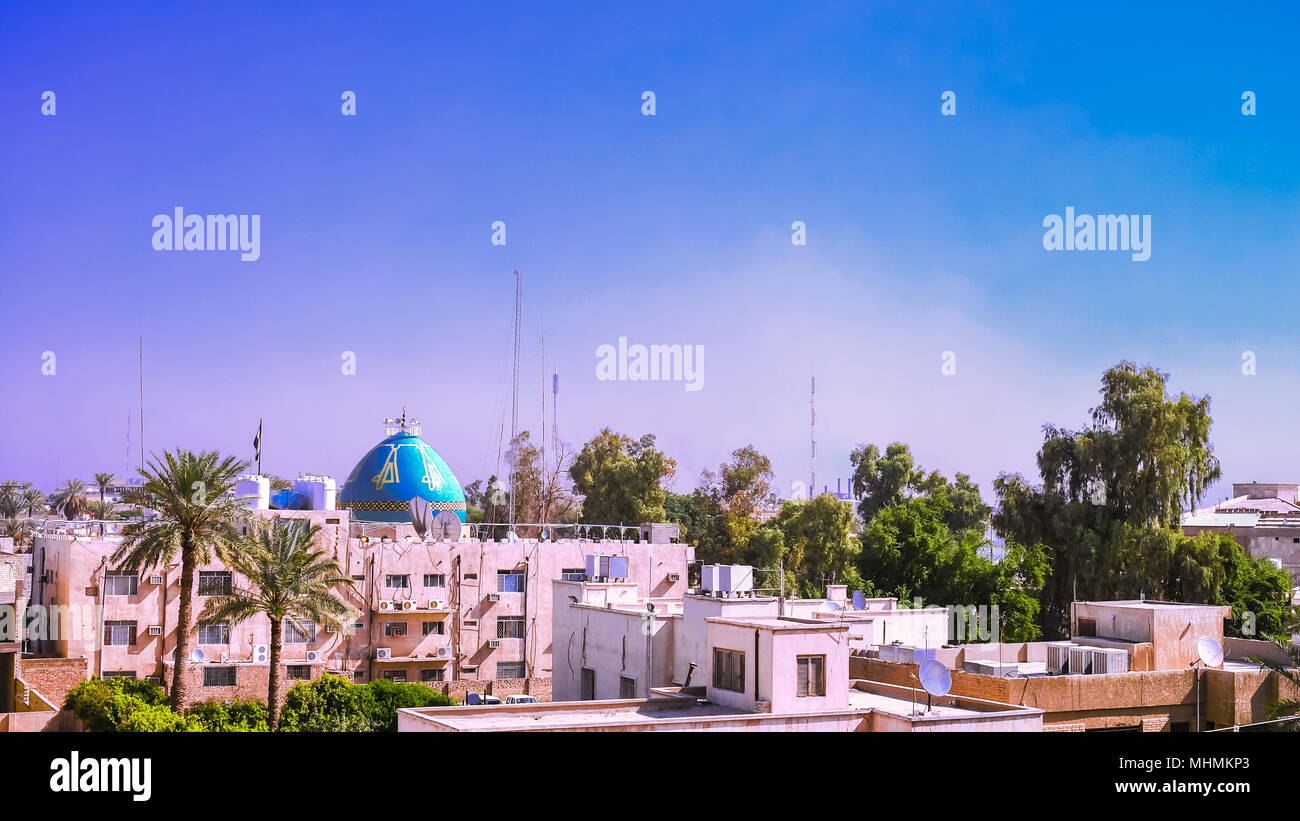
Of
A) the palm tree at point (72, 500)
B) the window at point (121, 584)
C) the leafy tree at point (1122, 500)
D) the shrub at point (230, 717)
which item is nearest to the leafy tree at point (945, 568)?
the leafy tree at point (1122, 500)

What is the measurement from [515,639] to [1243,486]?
61.9 metres

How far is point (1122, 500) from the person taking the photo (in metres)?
50.6

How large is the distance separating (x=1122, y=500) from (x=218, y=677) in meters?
37.3

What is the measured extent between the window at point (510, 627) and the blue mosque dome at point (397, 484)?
27.8 feet

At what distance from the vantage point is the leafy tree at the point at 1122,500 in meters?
48.1

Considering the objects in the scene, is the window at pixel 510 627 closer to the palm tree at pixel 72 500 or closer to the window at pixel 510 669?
the window at pixel 510 669

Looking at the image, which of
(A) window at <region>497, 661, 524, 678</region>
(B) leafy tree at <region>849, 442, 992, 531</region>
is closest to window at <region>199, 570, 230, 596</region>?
(A) window at <region>497, 661, 524, 678</region>

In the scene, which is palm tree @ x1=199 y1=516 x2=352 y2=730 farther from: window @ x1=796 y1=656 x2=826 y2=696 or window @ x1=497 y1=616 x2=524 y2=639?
window @ x1=796 y1=656 x2=826 y2=696

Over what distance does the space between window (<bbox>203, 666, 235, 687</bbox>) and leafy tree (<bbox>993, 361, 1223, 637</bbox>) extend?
3321 centimetres

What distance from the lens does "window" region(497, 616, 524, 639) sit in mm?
45812

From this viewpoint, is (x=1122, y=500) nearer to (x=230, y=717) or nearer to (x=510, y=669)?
(x=510, y=669)
